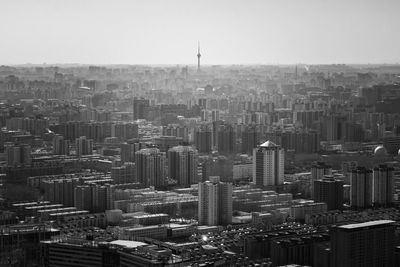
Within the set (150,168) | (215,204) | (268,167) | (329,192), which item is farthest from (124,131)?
(215,204)

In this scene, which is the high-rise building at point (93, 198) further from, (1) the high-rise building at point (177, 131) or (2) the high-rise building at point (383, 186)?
(1) the high-rise building at point (177, 131)

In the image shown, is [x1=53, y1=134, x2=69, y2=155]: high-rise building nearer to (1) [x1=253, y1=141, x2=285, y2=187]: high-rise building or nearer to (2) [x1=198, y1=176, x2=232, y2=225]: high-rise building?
(1) [x1=253, y1=141, x2=285, y2=187]: high-rise building

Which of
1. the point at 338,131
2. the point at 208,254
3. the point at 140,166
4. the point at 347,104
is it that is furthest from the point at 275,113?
the point at 208,254

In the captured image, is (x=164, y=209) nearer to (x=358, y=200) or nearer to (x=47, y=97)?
(x=358, y=200)

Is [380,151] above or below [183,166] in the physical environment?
above

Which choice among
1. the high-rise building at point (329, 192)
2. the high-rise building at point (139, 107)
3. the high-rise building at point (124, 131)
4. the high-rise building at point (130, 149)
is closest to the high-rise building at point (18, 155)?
A: the high-rise building at point (130, 149)

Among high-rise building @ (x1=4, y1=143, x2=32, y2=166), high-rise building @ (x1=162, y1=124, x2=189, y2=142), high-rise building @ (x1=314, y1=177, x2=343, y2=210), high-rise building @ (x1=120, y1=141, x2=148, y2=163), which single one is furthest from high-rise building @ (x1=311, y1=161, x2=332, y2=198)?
high-rise building @ (x1=162, y1=124, x2=189, y2=142)

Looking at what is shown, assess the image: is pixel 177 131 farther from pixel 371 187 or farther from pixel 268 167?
pixel 371 187
